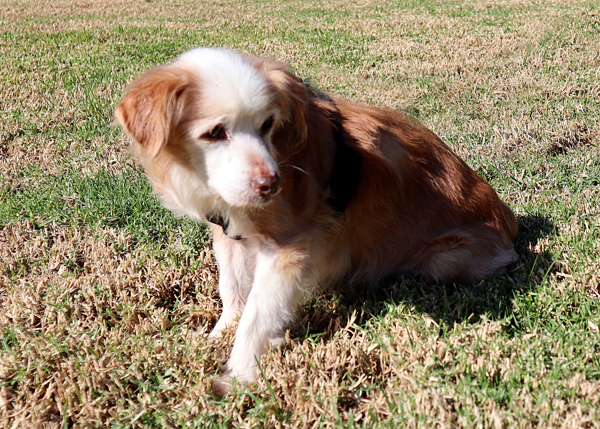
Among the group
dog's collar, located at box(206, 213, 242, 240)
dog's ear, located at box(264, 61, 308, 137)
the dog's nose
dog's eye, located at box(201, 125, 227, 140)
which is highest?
dog's ear, located at box(264, 61, 308, 137)

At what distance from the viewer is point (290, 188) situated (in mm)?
2641

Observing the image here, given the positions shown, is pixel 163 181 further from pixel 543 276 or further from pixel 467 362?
pixel 543 276

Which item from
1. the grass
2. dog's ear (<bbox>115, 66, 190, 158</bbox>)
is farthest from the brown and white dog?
the grass

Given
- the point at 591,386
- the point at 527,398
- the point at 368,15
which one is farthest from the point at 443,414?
the point at 368,15

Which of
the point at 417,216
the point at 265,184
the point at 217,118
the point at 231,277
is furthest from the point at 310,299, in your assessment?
Answer: the point at 217,118

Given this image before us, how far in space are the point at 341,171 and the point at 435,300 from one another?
2.99ft

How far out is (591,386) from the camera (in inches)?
87.9

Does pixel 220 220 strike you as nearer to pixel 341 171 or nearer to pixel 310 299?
pixel 341 171

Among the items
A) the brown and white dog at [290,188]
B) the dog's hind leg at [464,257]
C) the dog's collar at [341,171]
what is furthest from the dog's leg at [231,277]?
the dog's hind leg at [464,257]

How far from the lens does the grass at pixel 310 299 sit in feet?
7.70

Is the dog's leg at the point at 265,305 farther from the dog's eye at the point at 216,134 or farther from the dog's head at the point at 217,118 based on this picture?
the dog's eye at the point at 216,134

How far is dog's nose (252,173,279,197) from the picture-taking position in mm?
2197

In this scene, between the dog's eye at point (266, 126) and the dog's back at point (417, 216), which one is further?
the dog's back at point (417, 216)

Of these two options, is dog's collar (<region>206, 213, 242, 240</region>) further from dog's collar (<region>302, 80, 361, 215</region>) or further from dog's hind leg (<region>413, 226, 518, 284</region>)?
dog's hind leg (<region>413, 226, 518, 284</region>)
